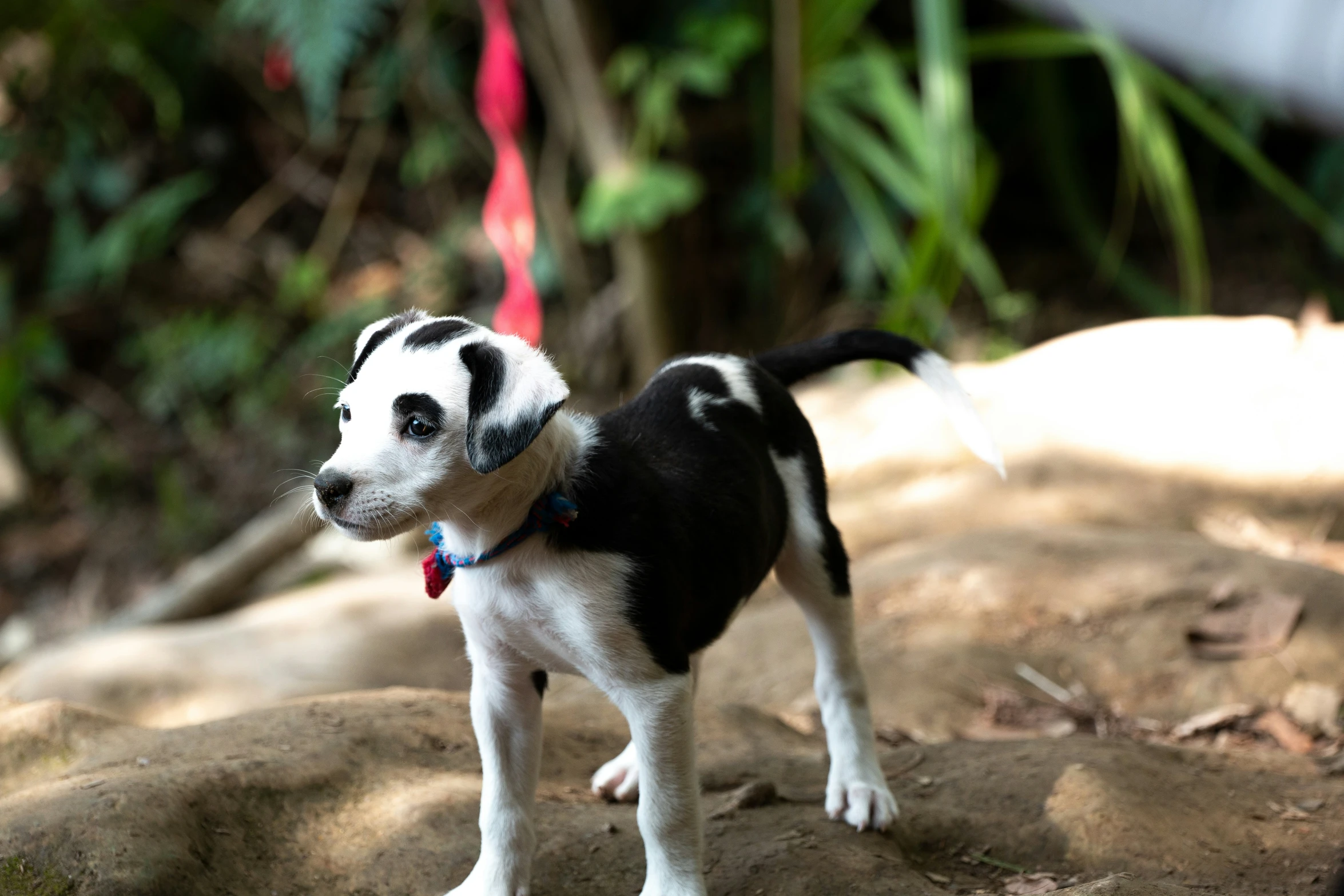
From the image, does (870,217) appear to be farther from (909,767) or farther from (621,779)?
(621,779)

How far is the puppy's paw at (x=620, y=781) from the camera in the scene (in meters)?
2.80

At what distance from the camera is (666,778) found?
2166 millimetres

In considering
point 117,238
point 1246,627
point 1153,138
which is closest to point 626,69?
point 1153,138

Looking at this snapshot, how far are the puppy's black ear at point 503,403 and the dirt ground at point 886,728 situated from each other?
3.15 feet

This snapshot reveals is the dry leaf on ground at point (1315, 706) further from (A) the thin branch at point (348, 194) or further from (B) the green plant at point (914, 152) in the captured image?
(A) the thin branch at point (348, 194)

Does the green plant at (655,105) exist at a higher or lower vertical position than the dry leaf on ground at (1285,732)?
higher

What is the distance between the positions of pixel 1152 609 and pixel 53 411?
300 inches

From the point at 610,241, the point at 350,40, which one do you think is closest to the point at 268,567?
the point at 350,40

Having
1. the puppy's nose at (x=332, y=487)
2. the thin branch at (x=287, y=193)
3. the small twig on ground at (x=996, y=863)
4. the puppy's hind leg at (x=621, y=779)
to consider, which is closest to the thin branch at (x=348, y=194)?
the thin branch at (x=287, y=193)

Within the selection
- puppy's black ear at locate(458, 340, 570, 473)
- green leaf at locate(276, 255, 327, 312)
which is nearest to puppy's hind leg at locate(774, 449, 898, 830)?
puppy's black ear at locate(458, 340, 570, 473)

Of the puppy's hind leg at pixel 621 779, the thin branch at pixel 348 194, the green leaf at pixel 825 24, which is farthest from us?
the thin branch at pixel 348 194

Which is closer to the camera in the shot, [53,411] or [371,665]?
[371,665]

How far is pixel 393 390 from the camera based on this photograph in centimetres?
204

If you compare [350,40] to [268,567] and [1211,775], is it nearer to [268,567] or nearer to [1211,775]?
[268,567]
